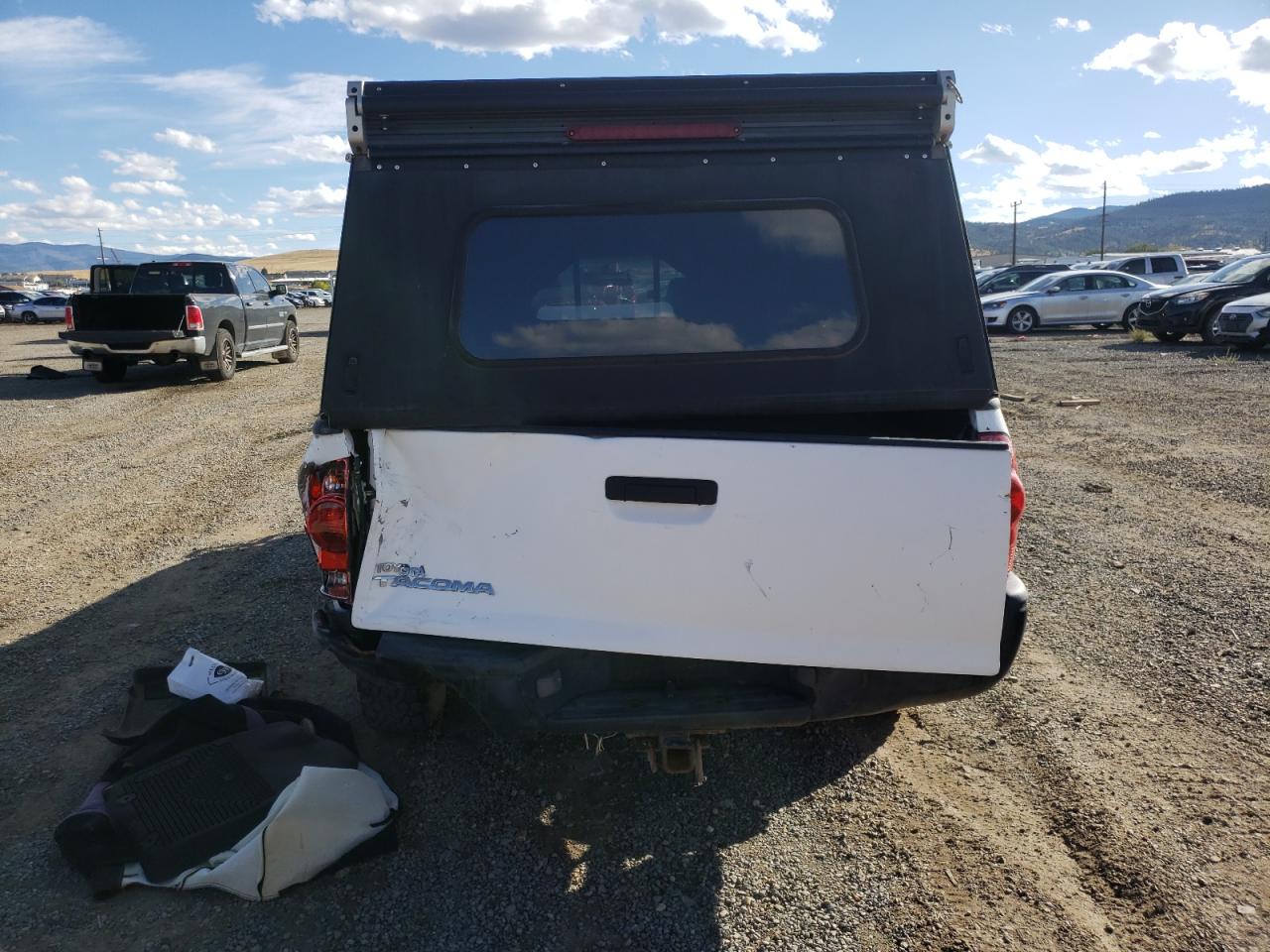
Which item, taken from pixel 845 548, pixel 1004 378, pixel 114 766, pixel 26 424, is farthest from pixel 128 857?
pixel 1004 378

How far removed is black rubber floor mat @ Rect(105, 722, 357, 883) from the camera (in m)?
2.93

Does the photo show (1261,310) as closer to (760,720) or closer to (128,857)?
(760,720)

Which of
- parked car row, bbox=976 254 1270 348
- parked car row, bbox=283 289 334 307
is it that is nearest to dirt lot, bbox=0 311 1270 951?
parked car row, bbox=976 254 1270 348

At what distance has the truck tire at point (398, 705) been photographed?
3549 mm

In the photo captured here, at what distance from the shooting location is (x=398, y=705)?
3582mm

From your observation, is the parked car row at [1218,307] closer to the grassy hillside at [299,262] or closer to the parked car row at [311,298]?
the parked car row at [311,298]

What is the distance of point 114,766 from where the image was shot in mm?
3334

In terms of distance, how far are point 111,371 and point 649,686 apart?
15.4 m

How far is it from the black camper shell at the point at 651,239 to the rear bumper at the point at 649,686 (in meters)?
0.70

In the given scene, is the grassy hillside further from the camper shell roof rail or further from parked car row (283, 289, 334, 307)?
the camper shell roof rail

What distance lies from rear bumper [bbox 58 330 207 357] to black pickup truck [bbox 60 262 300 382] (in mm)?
14

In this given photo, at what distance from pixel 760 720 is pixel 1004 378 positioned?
1292 cm

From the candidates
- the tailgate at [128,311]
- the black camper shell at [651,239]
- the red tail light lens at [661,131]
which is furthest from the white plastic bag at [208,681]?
the tailgate at [128,311]

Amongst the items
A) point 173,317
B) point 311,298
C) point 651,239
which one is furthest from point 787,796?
point 311,298
